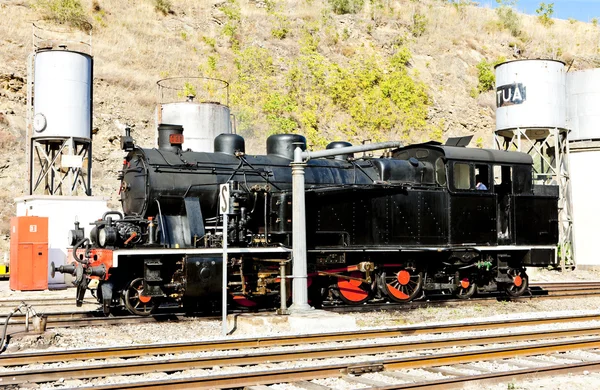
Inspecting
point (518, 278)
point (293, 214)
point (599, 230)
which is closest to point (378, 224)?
point (293, 214)

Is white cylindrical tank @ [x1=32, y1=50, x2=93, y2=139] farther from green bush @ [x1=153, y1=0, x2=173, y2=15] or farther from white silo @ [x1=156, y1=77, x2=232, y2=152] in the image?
green bush @ [x1=153, y1=0, x2=173, y2=15]

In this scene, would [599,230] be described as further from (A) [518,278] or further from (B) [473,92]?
(B) [473,92]

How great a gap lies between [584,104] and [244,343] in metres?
21.7

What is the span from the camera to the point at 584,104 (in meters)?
26.4

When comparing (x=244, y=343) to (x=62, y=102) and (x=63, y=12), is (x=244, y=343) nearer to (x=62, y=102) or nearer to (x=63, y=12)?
(x=62, y=102)

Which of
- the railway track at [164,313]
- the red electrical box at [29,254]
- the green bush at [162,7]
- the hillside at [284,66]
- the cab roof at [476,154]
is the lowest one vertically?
the railway track at [164,313]

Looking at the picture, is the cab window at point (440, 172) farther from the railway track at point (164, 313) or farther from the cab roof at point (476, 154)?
the railway track at point (164, 313)

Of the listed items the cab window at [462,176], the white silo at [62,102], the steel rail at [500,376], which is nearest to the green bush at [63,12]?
the white silo at [62,102]

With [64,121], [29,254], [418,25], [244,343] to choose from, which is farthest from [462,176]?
[418,25]

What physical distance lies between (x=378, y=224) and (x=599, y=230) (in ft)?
51.9

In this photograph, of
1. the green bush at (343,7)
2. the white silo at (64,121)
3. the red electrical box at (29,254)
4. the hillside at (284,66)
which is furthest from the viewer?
the green bush at (343,7)

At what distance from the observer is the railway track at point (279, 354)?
708cm

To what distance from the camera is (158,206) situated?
1233 centimetres

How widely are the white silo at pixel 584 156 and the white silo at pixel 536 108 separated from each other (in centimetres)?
121
